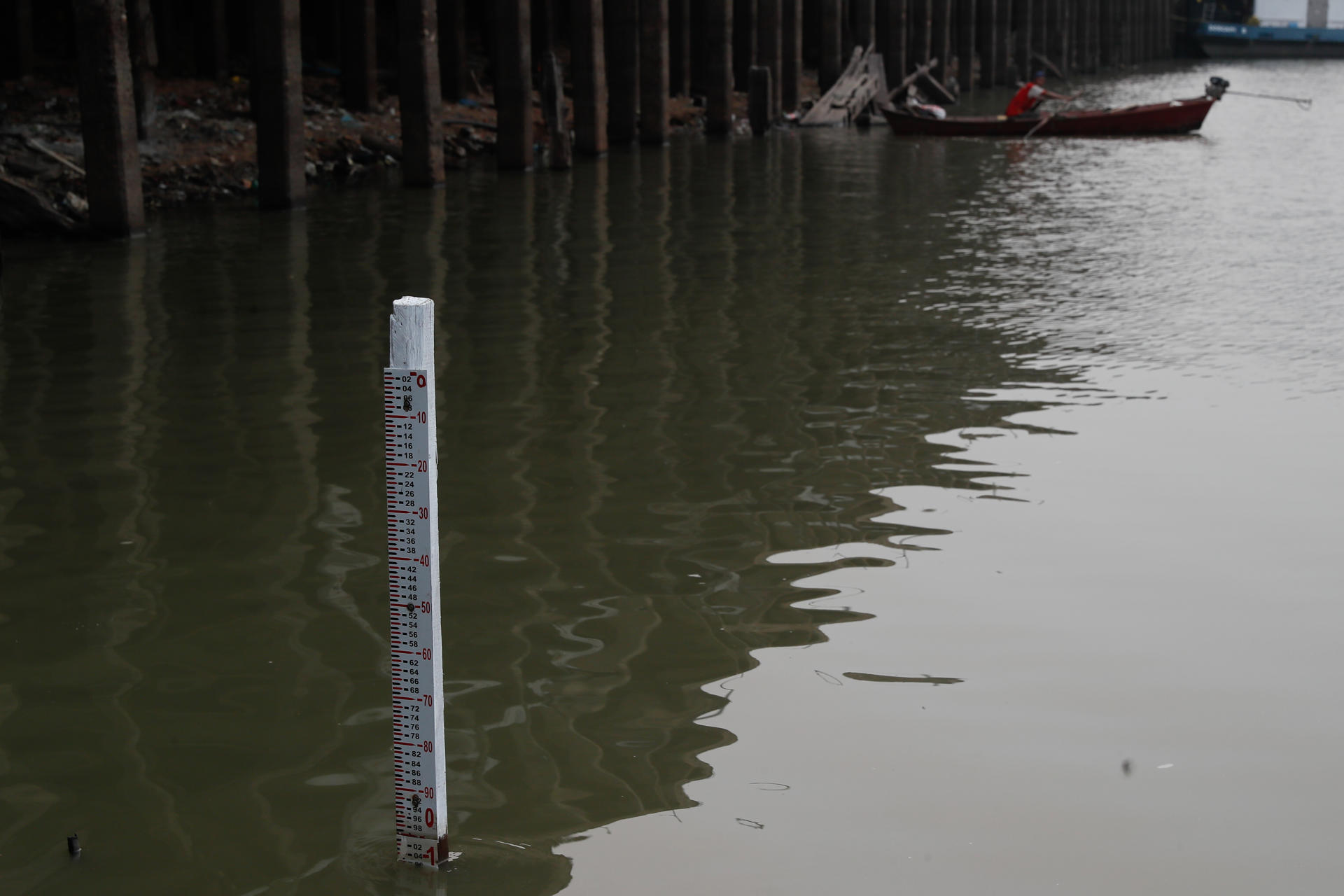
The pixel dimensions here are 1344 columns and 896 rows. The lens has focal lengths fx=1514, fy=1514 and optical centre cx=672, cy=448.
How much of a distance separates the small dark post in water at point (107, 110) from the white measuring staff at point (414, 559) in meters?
11.3

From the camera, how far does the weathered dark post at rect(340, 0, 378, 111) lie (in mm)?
22422

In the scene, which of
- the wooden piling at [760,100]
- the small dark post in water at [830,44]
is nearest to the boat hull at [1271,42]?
the small dark post in water at [830,44]

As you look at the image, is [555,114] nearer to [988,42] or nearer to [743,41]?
[743,41]

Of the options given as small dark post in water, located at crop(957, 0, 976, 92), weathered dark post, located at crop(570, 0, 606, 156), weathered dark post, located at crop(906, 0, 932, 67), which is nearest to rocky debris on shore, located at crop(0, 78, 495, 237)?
weathered dark post, located at crop(570, 0, 606, 156)

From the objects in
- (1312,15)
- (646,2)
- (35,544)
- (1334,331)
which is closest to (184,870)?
(35,544)

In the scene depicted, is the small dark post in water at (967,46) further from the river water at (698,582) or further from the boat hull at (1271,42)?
the boat hull at (1271,42)

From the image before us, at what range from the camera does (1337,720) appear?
487 cm

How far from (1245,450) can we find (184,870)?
19.1 feet

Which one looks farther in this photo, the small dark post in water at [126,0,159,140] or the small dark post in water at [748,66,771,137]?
the small dark post in water at [748,66,771,137]

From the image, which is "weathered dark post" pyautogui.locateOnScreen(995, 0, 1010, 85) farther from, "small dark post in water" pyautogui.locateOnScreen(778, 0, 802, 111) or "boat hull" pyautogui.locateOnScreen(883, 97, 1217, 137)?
"boat hull" pyautogui.locateOnScreen(883, 97, 1217, 137)

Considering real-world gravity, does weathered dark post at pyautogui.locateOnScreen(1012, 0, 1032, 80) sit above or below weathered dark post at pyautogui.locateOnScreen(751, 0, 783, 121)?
above

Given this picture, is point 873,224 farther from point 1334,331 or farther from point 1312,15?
point 1312,15

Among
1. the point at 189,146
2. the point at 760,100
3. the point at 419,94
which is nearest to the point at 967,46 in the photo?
the point at 760,100

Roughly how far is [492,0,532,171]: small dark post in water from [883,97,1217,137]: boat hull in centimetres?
1035
